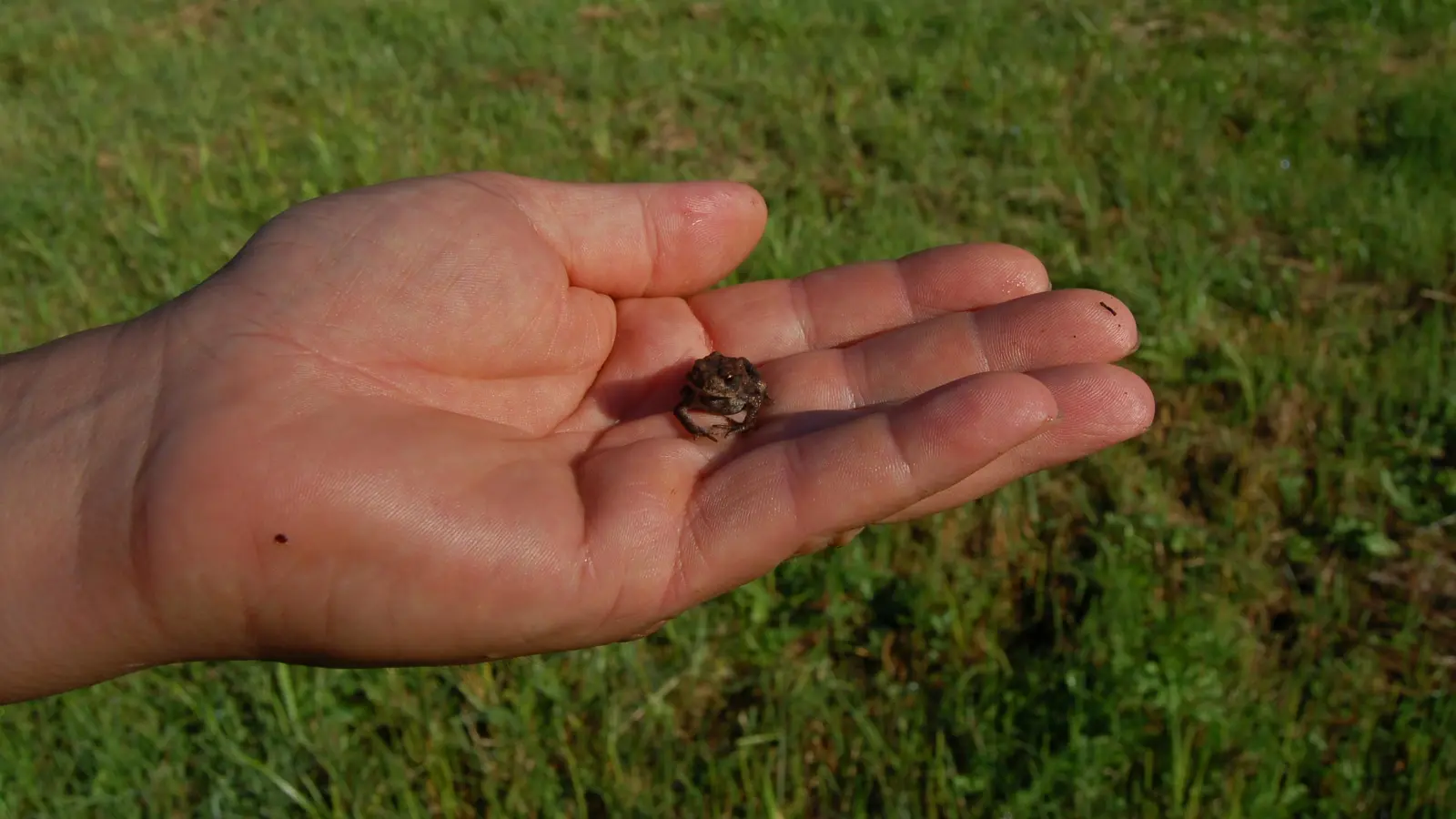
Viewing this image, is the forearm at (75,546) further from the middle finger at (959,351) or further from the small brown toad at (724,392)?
the middle finger at (959,351)

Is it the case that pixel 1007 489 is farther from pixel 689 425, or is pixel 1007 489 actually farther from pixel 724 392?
pixel 689 425

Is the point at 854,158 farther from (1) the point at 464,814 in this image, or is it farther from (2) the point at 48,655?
(2) the point at 48,655

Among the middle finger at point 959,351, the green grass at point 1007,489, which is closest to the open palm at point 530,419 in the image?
the middle finger at point 959,351

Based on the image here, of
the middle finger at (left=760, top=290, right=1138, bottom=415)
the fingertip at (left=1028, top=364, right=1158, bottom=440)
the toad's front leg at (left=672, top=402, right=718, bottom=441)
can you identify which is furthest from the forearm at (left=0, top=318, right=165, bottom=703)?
the fingertip at (left=1028, top=364, right=1158, bottom=440)

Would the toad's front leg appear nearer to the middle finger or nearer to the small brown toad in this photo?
the small brown toad

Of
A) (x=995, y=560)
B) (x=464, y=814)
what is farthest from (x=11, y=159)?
(x=995, y=560)

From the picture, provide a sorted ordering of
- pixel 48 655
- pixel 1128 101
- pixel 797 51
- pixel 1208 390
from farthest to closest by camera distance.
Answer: pixel 797 51 < pixel 1128 101 < pixel 1208 390 < pixel 48 655
